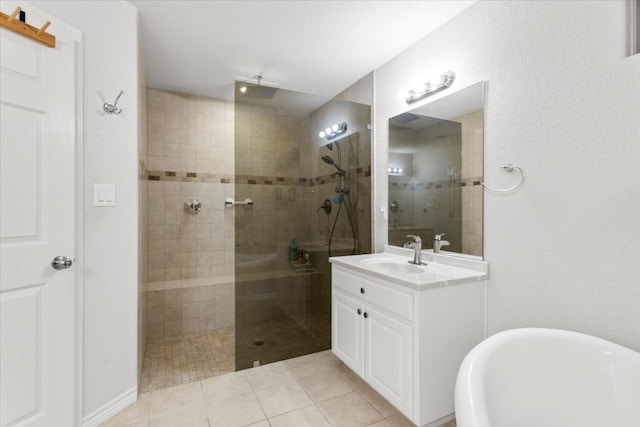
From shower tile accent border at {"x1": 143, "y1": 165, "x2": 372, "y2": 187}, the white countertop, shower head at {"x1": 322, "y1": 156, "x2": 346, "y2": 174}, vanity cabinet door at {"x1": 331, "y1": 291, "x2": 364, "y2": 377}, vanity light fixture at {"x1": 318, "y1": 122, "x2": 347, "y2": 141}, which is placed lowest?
vanity cabinet door at {"x1": 331, "y1": 291, "x2": 364, "y2": 377}

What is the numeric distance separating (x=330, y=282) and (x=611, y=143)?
78.7 inches

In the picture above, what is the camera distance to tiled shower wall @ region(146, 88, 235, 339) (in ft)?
10.3

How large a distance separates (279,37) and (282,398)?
2.49 metres

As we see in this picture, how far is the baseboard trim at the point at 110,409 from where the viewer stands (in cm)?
170

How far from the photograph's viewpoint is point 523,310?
1.64 m

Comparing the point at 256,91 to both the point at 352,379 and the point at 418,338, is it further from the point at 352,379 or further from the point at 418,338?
the point at 352,379

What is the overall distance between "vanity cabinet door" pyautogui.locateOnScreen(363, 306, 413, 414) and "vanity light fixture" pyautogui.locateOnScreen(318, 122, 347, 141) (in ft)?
4.93

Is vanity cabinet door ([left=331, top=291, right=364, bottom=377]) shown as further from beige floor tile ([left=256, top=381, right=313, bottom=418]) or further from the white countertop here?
beige floor tile ([left=256, top=381, right=313, bottom=418])

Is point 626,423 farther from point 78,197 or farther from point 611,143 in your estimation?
point 78,197

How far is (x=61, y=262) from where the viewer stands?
1.58 m

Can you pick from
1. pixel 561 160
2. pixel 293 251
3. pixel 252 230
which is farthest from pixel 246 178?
pixel 561 160

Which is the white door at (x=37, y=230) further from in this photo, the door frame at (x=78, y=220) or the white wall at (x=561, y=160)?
the white wall at (x=561, y=160)

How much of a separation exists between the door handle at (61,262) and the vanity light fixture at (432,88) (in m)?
2.41

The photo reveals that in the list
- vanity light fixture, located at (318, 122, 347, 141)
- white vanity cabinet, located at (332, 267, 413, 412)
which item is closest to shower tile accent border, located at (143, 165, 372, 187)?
vanity light fixture, located at (318, 122, 347, 141)
